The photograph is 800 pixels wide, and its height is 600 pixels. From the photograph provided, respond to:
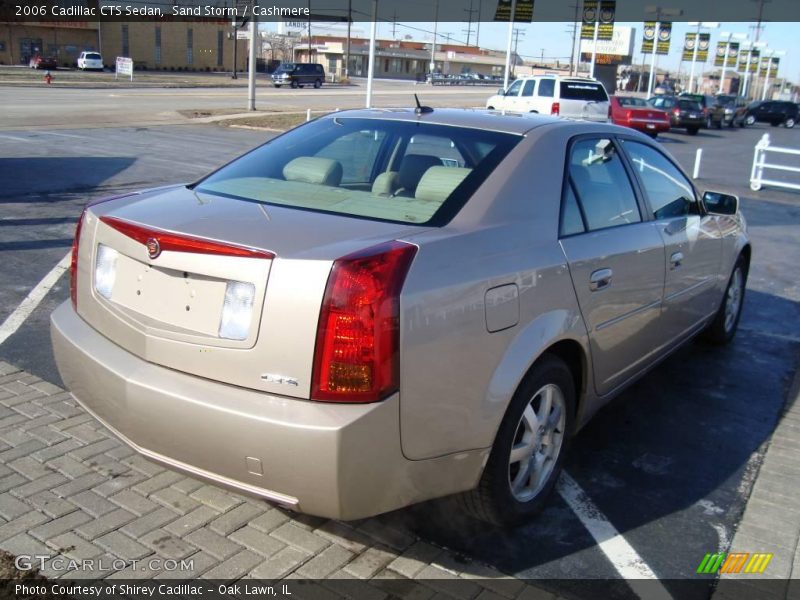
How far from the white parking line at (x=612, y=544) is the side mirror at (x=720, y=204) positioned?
230 cm

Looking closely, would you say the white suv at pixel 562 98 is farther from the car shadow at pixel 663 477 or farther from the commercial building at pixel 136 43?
the commercial building at pixel 136 43

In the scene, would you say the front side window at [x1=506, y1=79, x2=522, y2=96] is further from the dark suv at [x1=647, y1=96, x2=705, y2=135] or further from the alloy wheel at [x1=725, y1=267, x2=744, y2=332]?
the alloy wheel at [x1=725, y1=267, x2=744, y2=332]

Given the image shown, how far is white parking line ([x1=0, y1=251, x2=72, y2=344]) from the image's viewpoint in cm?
549

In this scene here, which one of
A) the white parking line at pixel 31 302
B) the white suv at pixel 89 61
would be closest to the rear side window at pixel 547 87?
the white parking line at pixel 31 302

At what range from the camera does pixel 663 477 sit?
4066 mm

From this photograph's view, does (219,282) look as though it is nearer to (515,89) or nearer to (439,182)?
(439,182)

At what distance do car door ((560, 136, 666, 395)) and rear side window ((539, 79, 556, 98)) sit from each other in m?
22.2

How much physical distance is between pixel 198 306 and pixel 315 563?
3.68 feet

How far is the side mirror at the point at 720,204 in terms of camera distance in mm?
5273

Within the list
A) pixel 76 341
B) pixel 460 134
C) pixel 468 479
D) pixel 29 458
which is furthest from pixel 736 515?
pixel 29 458

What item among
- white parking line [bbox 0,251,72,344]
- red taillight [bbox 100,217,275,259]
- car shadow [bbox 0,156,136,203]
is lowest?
white parking line [bbox 0,251,72,344]

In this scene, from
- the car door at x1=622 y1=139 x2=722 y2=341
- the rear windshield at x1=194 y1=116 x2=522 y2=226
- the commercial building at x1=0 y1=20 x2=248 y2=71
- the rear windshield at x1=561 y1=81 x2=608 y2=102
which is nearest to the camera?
the rear windshield at x1=194 y1=116 x2=522 y2=226

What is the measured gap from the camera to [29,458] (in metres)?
3.79

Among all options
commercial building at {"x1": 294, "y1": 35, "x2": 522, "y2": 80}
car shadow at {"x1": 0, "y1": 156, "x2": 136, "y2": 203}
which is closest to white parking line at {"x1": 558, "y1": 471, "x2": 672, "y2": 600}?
car shadow at {"x1": 0, "y1": 156, "x2": 136, "y2": 203}
